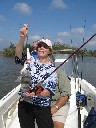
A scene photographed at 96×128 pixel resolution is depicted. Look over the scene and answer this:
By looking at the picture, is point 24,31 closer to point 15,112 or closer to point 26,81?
point 26,81

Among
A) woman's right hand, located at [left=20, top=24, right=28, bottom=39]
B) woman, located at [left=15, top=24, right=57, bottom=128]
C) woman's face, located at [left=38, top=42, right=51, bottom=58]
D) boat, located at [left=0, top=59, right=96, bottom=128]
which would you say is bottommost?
boat, located at [left=0, top=59, right=96, bottom=128]

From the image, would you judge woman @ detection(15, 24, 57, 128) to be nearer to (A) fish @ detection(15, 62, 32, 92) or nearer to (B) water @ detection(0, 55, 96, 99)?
(A) fish @ detection(15, 62, 32, 92)

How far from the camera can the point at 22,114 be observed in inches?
123

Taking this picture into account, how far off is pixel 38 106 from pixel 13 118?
10.7 feet

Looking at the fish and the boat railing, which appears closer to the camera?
the fish

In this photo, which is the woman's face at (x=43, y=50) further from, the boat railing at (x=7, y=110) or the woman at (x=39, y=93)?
the boat railing at (x=7, y=110)

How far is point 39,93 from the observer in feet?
9.95

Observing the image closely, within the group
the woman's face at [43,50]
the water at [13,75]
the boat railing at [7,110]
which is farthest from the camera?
the water at [13,75]

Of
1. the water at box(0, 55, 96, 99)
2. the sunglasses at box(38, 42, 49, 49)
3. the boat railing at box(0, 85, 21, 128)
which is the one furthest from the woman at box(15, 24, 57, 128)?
the water at box(0, 55, 96, 99)

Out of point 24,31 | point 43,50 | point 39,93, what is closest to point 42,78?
point 39,93

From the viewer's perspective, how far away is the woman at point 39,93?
9.98 feet

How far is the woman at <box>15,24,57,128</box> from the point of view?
3041 millimetres

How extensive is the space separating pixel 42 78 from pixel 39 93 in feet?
0.68

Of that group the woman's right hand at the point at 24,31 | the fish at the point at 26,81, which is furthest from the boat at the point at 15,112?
the woman's right hand at the point at 24,31
